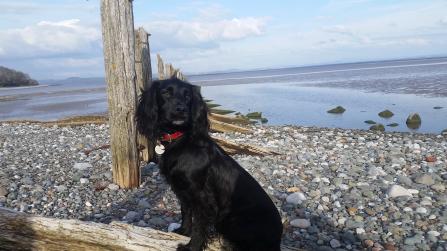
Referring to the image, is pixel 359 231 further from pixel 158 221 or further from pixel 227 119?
pixel 227 119

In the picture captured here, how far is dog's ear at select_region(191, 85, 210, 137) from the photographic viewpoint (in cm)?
397

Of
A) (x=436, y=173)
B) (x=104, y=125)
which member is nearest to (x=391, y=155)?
(x=436, y=173)

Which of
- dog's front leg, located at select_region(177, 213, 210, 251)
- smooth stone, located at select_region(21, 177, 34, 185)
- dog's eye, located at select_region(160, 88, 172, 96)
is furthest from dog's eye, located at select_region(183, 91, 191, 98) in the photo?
smooth stone, located at select_region(21, 177, 34, 185)

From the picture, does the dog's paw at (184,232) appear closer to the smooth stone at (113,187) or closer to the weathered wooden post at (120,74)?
the weathered wooden post at (120,74)

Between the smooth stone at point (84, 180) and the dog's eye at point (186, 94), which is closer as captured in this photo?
the dog's eye at point (186, 94)

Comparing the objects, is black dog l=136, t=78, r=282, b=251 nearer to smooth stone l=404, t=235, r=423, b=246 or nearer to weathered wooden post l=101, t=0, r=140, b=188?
smooth stone l=404, t=235, r=423, b=246

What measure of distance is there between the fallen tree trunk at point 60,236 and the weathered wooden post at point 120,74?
2.34 metres

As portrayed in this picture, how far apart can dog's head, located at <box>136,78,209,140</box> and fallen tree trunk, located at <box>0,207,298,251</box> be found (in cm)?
107

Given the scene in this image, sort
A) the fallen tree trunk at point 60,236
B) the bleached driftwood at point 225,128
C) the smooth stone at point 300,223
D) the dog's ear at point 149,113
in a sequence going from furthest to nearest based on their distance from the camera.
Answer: the bleached driftwood at point 225,128 < the smooth stone at point 300,223 < the dog's ear at point 149,113 < the fallen tree trunk at point 60,236

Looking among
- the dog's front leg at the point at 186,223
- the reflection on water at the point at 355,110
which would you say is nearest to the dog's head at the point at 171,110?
the dog's front leg at the point at 186,223

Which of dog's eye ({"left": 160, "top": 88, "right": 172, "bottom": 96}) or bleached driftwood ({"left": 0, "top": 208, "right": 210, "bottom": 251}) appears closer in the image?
bleached driftwood ({"left": 0, "top": 208, "right": 210, "bottom": 251})

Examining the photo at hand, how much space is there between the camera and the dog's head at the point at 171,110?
3.95 meters

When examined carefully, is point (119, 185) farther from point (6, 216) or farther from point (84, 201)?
point (6, 216)

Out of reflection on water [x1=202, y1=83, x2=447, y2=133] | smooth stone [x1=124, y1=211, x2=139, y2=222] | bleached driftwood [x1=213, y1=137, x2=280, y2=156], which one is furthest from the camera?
reflection on water [x1=202, y1=83, x2=447, y2=133]
